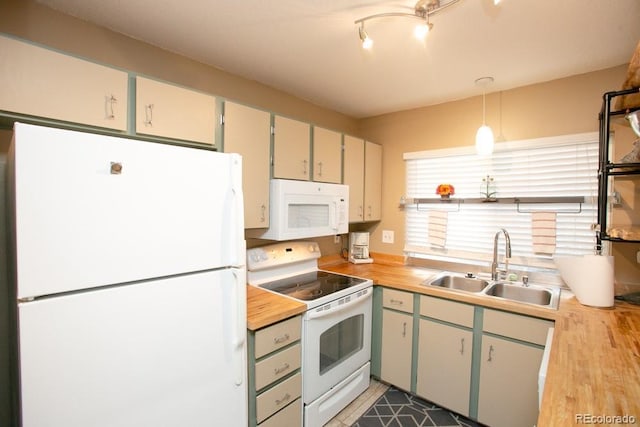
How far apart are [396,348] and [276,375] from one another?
1106 mm

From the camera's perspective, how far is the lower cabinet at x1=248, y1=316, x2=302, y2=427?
5.23 feet

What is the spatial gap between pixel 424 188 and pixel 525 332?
1.46m

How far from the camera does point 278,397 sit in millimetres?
1707

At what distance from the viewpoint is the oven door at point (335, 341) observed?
1886 mm

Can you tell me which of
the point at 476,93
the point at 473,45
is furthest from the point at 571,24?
the point at 476,93

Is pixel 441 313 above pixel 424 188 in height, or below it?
below

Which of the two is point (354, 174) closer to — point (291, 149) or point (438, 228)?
point (291, 149)

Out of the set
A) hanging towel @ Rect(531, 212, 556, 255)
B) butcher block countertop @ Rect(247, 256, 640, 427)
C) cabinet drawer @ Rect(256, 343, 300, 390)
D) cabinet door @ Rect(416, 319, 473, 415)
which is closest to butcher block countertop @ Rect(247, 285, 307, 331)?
butcher block countertop @ Rect(247, 256, 640, 427)

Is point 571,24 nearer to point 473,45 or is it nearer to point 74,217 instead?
point 473,45

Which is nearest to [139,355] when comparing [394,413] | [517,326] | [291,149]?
[291,149]

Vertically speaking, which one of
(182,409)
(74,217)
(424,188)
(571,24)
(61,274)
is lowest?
(182,409)

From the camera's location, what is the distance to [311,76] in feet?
7.43

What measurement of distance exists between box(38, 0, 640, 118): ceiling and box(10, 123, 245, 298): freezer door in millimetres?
805

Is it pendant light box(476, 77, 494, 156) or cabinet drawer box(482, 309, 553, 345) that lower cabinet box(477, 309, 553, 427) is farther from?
pendant light box(476, 77, 494, 156)
